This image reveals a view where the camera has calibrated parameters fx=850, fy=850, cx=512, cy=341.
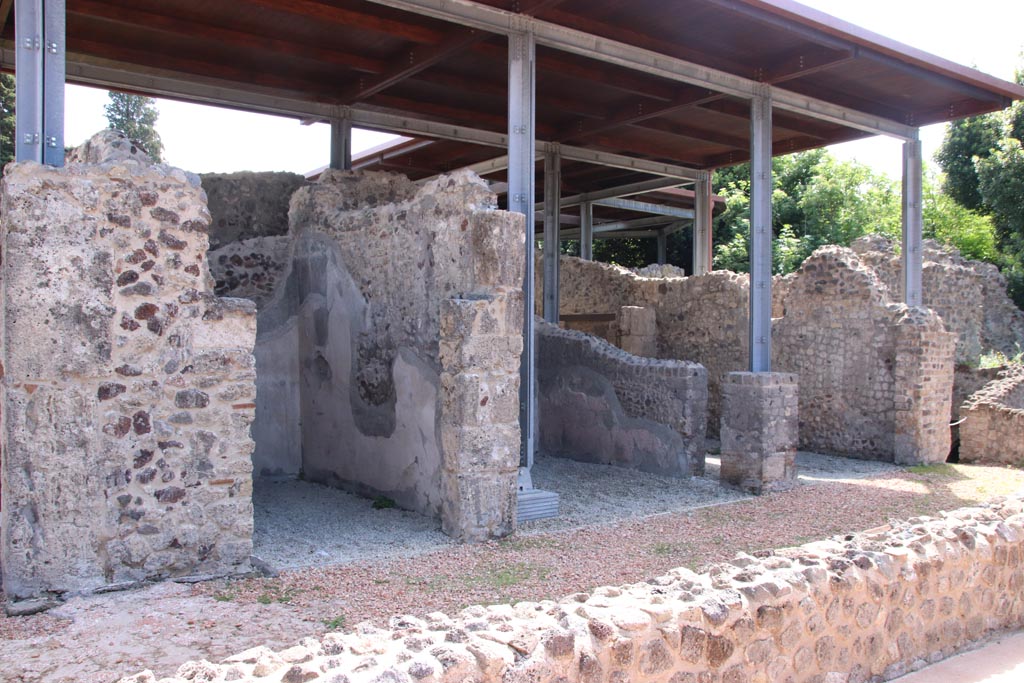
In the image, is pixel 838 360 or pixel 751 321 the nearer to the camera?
pixel 751 321

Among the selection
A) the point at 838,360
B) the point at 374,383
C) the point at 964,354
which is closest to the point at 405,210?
the point at 374,383

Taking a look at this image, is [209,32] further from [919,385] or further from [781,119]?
[919,385]

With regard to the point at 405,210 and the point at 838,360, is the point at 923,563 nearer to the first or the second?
the point at 405,210

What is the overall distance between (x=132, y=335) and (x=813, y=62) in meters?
7.00

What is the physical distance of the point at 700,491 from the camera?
8.66 meters

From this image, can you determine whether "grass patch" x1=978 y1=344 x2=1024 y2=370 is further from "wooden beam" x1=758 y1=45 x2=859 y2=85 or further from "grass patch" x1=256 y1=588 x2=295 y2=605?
"grass patch" x1=256 y1=588 x2=295 y2=605

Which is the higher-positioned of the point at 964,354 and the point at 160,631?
the point at 964,354

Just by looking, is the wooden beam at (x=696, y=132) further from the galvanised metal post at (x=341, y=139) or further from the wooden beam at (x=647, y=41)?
the galvanised metal post at (x=341, y=139)

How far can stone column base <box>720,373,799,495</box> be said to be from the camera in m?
8.72

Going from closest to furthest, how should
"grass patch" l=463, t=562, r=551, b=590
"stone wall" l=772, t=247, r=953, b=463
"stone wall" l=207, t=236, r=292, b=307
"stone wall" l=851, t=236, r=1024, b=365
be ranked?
"grass patch" l=463, t=562, r=551, b=590 → "stone wall" l=207, t=236, r=292, b=307 → "stone wall" l=772, t=247, r=953, b=463 → "stone wall" l=851, t=236, r=1024, b=365

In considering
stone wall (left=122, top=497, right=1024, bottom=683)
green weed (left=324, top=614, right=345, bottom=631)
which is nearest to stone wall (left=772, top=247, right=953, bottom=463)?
stone wall (left=122, top=497, right=1024, bottom=683)

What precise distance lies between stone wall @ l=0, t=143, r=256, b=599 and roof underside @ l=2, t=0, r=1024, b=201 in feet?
9.72

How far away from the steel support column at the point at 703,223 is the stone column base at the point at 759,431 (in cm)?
534

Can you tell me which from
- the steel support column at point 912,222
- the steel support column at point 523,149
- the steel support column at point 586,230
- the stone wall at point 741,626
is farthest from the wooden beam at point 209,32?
the steel support column at point 586,230
